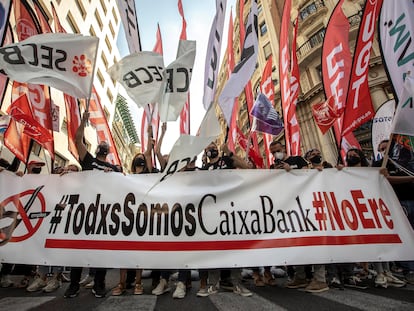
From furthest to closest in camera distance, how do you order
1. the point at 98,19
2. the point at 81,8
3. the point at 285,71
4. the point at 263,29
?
A: 1. the point at 98,19
2. the point at 263,29
3. the point at 81,8
4. the point at 285,71

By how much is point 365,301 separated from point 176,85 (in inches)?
130

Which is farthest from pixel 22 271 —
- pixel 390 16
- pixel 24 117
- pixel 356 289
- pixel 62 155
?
pixel 62 155

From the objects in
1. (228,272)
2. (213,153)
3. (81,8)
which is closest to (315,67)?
(213,153)

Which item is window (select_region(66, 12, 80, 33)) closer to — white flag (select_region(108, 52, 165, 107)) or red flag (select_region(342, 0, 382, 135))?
white flag (select_region(108, 52, 165, 107))

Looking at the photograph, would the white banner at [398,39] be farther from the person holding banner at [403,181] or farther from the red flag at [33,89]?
the red flag at [33,89]

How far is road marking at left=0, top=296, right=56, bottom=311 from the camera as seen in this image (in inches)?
99.1

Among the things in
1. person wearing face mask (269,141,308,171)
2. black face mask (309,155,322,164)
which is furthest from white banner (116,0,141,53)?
black face mask (309,155,322,164)

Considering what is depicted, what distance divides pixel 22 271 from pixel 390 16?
23.4 feet

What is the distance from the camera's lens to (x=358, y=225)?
303 cm

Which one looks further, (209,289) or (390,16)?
(390,16)

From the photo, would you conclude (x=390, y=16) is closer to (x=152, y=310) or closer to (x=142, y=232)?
(x=142, y=232)

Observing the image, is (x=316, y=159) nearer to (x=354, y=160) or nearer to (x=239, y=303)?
(x=354, y=160)

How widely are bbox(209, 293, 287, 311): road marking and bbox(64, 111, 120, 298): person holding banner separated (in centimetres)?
138

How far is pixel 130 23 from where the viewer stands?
471 centimetres
